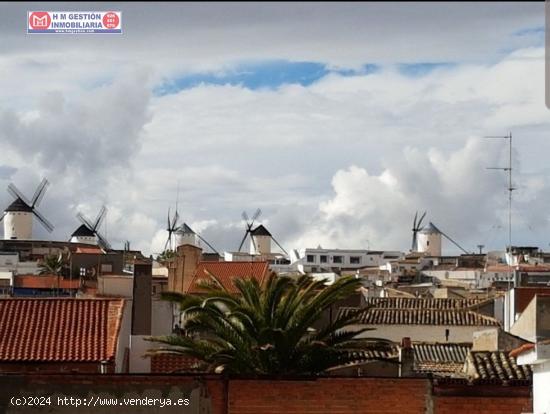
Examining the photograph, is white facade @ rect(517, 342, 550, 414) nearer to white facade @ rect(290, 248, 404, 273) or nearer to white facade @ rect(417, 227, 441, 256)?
white facade @ rect(290, 248, 404, 273)

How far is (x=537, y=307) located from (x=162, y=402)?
Answer: 608 inches

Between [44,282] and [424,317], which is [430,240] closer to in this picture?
[44,282]

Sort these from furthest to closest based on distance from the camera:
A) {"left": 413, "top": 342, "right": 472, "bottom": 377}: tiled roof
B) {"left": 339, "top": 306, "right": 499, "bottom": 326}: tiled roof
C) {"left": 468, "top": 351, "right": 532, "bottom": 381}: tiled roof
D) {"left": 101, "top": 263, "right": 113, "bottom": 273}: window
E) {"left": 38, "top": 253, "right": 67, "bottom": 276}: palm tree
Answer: {"left": 38, "top": 253, "right": 67, "bottom": 276}: palm tree, {"left": 101, "top": 263, "right": 113, "bottom": 273}: window, {"left": 339, "top": 306, "right": 499, "bottom": 326}: tiled roof, {"left": 413, "top": 342, "right": 472, "bottom": 377}: tiled roof, {"left": 468, "top": 351, "right": 532, "bottom": 381}: tiled roof

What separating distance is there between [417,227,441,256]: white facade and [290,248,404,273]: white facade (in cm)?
1825

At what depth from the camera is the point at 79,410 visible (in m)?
22.6

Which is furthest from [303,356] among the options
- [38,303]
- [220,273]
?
[220,273]

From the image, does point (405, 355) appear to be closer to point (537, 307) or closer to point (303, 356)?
point (303, 356)

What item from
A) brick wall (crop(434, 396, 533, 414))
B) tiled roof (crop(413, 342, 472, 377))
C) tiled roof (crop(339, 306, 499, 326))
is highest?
tiled roof (crop(339, 306, 499, 326))

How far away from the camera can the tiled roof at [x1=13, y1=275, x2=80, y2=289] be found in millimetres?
82562

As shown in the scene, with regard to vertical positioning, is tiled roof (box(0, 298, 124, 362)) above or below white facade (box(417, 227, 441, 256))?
below

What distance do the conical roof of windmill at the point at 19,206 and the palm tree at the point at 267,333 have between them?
121704 millimetres

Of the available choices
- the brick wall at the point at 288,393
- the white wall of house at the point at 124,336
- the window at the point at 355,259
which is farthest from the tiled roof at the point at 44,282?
the window at the point at 355,259

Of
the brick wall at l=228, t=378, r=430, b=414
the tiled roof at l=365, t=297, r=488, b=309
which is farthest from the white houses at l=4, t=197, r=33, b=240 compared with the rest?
the brick wall at l=228, t=378, r=430, b=414

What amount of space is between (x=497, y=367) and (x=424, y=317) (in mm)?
25168
